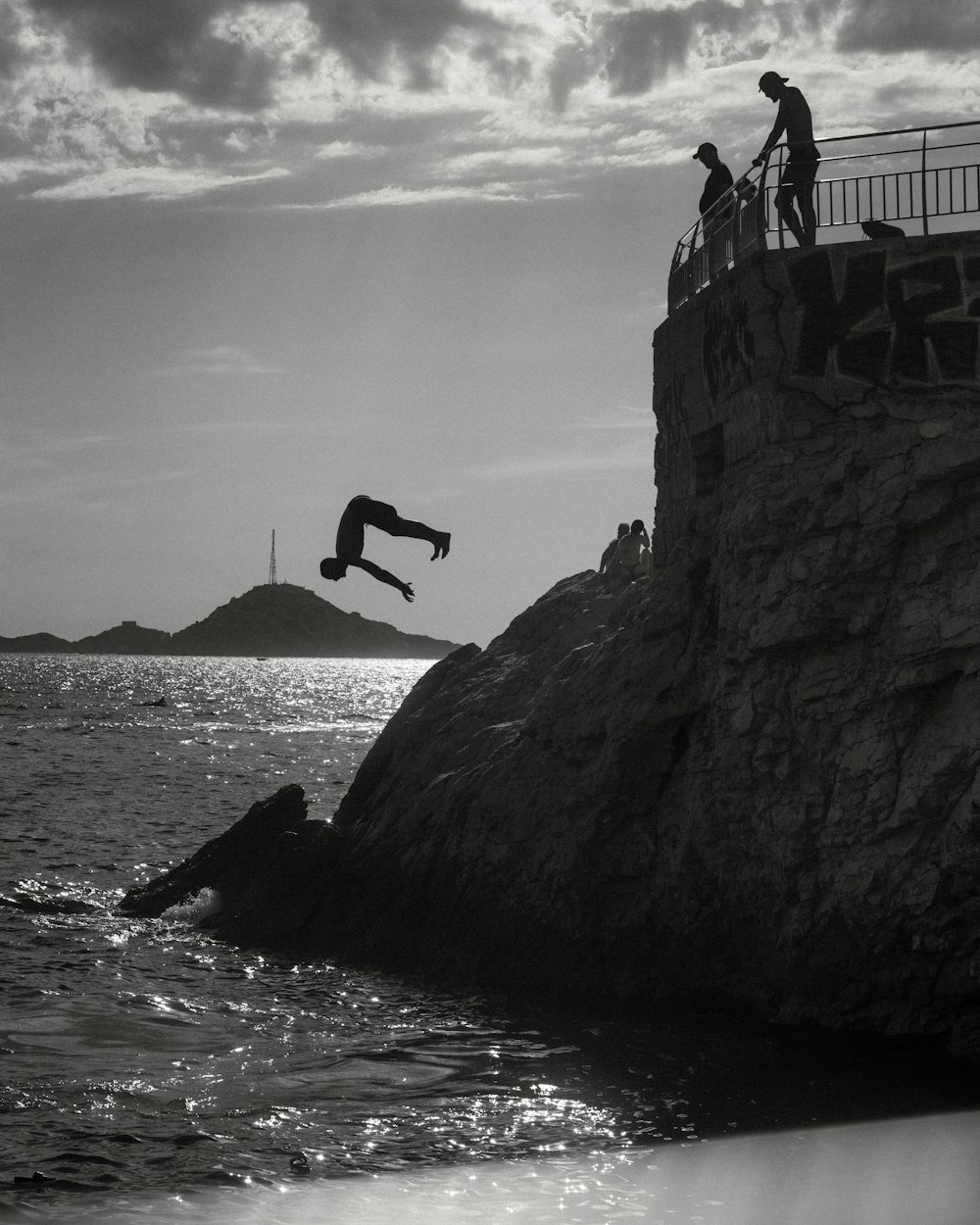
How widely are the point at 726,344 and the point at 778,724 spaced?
5095 mm

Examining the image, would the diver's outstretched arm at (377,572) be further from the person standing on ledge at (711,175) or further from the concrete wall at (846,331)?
the person standing on ledge at (711,175)

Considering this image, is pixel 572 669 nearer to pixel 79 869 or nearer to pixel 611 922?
pixel 611 922

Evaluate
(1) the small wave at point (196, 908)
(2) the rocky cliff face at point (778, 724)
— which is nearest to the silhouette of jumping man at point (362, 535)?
(2) the rocky cliff face at point (778, 724)

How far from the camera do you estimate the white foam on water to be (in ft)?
36.2

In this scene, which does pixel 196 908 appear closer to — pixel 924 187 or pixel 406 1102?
pixel 406 1102

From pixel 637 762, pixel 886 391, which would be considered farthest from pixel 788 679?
pixel 886 391

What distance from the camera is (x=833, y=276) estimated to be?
1700 cm

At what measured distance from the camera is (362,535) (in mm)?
15414

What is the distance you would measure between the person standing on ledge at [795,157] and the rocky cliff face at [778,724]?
914 mm

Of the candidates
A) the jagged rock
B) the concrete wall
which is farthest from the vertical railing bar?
the jagged rock

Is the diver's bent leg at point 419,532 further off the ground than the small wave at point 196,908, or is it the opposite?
the diver's bent leg at point 419,532

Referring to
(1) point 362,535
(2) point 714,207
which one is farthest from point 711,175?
(1) point 362,535

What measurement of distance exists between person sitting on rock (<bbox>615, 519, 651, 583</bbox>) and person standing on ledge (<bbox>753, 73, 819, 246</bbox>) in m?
6.88

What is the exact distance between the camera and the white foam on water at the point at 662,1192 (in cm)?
1105
